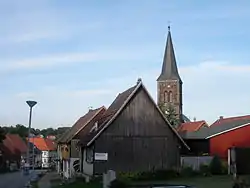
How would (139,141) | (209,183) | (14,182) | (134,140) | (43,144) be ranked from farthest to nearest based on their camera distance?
(43,144) → (14,182) → (139,141) → (134,140) → (209,183)

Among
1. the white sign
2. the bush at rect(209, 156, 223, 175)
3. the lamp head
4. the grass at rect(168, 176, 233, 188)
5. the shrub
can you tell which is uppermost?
the lamp head

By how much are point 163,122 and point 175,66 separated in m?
75.4

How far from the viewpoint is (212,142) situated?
5328 cm

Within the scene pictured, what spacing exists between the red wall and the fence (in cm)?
568

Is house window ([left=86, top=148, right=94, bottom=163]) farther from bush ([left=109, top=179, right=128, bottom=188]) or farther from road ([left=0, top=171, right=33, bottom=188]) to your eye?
bush ([left=109, top=179, right=128, bottom=188])

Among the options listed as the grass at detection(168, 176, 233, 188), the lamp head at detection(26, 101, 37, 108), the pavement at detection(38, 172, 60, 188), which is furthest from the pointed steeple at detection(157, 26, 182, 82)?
the lamp head at detection(26, 101, 37, 108)

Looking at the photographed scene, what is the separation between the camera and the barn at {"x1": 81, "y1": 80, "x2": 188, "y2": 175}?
41.7 meters

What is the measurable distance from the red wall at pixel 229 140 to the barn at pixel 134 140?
1008cm

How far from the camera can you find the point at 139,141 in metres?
42.8

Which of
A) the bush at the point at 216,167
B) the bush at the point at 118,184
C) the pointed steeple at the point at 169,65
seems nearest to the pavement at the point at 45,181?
the bush at the point at 216,167

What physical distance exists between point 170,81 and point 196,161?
7043 centimetres

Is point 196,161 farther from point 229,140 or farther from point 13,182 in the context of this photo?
point 13,182

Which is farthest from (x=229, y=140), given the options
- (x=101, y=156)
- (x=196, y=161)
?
(x=101, y=156)

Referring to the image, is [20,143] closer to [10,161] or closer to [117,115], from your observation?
[10,161]
